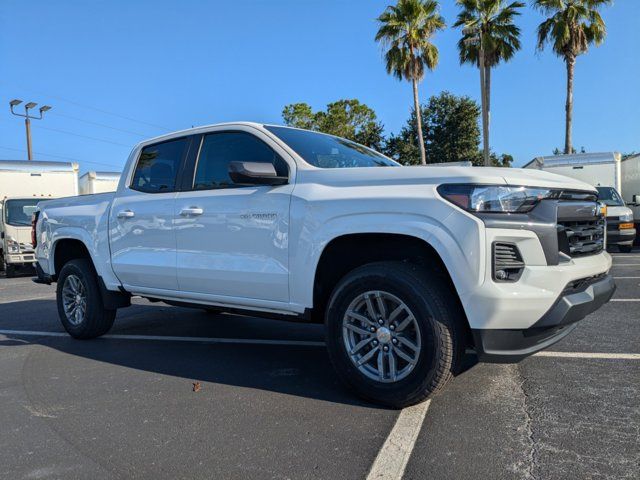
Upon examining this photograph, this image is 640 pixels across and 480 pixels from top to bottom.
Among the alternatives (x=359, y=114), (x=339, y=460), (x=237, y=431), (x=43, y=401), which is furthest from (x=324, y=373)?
(x=359, y=114)

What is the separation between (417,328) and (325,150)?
1788 millimetres

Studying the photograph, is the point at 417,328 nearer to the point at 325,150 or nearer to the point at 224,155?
the point at 325,150

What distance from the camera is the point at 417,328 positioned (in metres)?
3.16

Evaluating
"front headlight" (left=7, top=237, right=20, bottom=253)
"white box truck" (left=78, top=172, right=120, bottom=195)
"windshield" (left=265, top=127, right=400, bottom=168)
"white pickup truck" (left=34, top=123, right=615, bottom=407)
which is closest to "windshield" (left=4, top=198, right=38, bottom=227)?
"front headlight" (left=7, top=237, right=20, bottom=253)

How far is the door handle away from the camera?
4289 mm

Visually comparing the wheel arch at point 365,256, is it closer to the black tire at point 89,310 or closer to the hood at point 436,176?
the hood at point 436,176

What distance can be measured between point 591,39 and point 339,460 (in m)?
23.6

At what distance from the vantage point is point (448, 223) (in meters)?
3.01

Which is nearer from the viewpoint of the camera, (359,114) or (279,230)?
(279,230)

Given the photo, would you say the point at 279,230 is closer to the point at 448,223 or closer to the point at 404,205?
the point at 404,205

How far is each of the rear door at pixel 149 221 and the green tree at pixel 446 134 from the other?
29606 millimetres

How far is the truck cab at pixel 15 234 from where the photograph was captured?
14.3 meters

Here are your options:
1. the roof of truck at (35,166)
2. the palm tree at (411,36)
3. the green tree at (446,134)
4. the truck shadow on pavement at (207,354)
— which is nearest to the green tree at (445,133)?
the green tree at (446,134)

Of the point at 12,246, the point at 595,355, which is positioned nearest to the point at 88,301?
the point at 595,355
